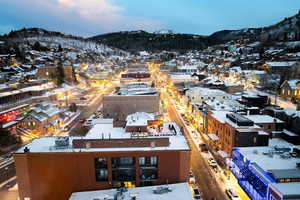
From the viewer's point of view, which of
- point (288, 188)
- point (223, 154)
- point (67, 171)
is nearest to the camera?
point (288, 188)

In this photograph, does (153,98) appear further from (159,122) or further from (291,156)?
(291,156)

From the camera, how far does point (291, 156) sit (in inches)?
927

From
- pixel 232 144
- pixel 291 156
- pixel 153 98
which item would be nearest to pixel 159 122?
pixel 232 144

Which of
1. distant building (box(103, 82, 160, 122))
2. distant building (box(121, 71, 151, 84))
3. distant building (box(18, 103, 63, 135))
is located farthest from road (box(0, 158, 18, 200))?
distant building (box(121, 71, 151, 84))

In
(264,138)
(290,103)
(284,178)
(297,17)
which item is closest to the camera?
(284,178)

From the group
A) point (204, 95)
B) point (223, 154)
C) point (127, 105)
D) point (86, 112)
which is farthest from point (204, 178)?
point (86, 112)

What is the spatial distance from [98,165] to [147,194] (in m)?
5.09

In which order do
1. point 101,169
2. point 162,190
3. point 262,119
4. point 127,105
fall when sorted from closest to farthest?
point 162,190 → point 101,169 → point 262,119 → point 127,105

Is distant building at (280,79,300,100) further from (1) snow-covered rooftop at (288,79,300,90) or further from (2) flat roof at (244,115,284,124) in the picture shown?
(2) flat roof at (244,115,284,124)

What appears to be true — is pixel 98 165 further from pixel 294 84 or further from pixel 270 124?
pixel 294 84

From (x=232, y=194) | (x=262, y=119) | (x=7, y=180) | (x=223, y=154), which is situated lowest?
(x=232, y=194)

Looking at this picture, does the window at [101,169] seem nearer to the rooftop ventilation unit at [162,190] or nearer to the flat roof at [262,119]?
the rooftop ventilation unit at [162,190]

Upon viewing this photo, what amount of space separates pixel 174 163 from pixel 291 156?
1404 cm

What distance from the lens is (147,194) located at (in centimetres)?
1664
